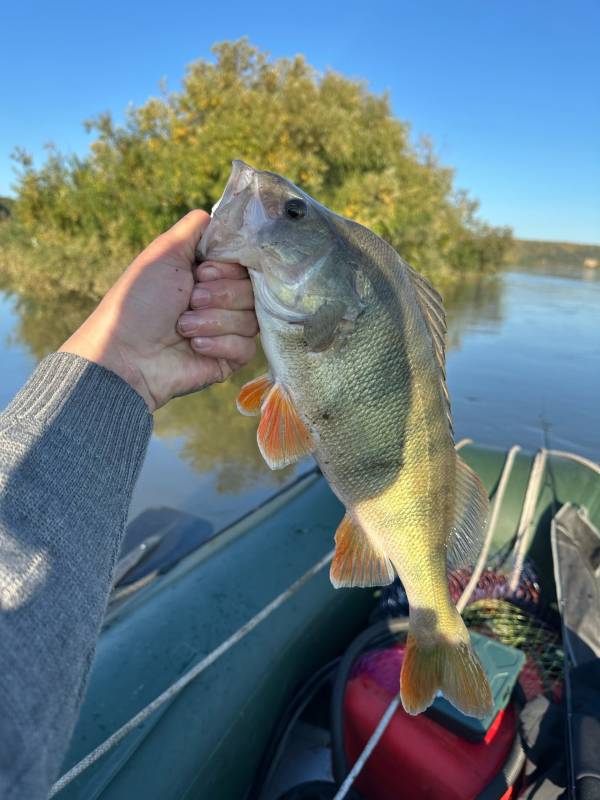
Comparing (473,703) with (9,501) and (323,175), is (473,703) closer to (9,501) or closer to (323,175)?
(9,501)

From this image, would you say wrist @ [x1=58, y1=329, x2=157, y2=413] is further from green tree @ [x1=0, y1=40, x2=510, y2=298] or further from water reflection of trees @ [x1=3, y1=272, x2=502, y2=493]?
green tree @ [x1=0, y1=40, x2=510, y2=298]

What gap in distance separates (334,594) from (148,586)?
902 millimetres

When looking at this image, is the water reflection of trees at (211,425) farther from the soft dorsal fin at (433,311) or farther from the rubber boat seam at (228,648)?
the soft dorsal fin at (433,311)

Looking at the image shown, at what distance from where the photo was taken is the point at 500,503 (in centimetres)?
344

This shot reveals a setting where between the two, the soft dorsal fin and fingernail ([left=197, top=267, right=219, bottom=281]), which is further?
fingernail ([left=197, top=267, right=219, bottom=281])

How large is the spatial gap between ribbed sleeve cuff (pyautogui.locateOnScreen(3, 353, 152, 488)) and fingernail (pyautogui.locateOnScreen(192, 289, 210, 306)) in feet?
1.11

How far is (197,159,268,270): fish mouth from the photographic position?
142 centimetres

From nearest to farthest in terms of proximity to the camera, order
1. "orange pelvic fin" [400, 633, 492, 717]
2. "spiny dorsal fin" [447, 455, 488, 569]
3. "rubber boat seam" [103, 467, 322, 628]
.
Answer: "orange pelvic fin" [400, 633, 492, 717] → "spiny dorsal fin" [447, 455, 488, 569] → "rubber boat seam" [103, 467, 322, 628]

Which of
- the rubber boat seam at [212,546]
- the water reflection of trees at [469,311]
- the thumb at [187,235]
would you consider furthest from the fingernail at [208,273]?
the water reflection of trees at [469,311]

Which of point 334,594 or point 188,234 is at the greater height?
point 188,234

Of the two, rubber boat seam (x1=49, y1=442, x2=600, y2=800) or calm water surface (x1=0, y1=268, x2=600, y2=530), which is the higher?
rubber boat seam (x1=49, y1=442, x2=600, y2=800)

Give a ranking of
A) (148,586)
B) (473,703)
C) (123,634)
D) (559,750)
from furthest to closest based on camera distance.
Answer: (148,586), (123,634), (559,750), (473,703)

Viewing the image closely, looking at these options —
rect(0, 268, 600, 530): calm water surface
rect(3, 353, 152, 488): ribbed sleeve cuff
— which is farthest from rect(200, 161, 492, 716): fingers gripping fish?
rect(0, 268, 600, 530): calm water surface

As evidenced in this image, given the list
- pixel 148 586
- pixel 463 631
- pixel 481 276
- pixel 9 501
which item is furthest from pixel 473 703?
pixel 481 276
